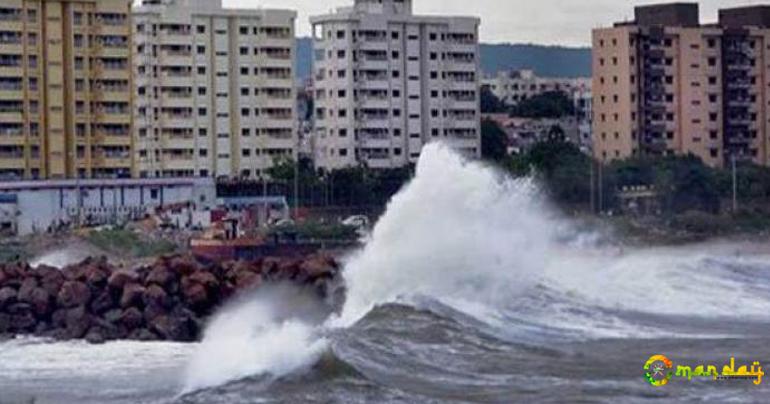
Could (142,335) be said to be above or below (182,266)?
below

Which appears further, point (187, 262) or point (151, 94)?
point (151, 94)

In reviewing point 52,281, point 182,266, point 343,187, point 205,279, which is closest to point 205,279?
point 205,279

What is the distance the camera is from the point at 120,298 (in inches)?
1307

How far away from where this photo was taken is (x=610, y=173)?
68000 millimetres

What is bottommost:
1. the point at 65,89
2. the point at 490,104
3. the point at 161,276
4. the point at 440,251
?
the point at 161,276

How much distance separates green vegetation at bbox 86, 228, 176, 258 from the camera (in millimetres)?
51094

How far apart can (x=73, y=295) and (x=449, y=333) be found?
22.1 ft

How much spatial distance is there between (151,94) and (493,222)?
115 feet

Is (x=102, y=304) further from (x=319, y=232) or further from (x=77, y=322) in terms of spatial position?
(x=319, y=232)

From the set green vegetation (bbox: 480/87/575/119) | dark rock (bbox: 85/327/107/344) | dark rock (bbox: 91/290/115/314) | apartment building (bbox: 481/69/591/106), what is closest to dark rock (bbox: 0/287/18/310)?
dark rock (bbox: 91/290/115/314)

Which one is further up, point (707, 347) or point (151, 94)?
point (151, 94)

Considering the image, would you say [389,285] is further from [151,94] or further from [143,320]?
[151,94]

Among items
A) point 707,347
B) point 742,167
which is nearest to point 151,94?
point 742,167

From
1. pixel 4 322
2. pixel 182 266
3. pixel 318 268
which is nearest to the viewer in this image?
pixel 4 322
